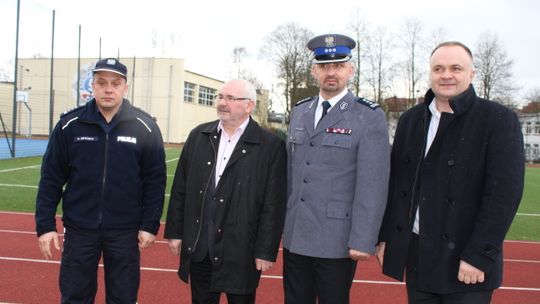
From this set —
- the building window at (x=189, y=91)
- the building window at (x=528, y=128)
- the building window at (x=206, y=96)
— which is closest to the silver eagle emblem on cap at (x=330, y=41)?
A: the building window at (x=189, y=91)

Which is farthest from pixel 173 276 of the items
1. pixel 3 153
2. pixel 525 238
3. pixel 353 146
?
pixel 3 153

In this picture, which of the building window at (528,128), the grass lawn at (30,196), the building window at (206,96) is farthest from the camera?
the building window at (528,128)

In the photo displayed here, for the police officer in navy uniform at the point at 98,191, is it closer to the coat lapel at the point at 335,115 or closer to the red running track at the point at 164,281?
the coat lapel at the point at 335,115

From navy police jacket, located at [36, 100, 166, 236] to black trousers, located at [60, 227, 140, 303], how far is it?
0.08m

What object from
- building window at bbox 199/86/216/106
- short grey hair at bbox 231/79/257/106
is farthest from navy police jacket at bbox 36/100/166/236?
building window at bbox 199/86/216/106

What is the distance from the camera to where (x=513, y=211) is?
2471 millimetres

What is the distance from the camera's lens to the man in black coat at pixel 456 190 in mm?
A: 2465

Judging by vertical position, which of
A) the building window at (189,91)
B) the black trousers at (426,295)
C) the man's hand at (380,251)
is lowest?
the black trousers at (426,295)

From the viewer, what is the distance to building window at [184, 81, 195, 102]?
46.6 meters

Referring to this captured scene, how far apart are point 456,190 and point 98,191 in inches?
89.7

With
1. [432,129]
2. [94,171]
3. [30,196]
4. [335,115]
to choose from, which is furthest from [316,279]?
[30,196]

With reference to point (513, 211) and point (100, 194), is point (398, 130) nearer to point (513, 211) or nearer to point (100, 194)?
point (513, 211)

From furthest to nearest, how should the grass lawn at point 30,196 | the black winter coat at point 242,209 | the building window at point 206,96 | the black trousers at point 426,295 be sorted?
the building window at point 206,96
the grass lawn at point 30,196
the black winter coat at point 242,209
the black trousers at point 426,295

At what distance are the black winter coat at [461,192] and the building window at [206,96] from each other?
4786cm
